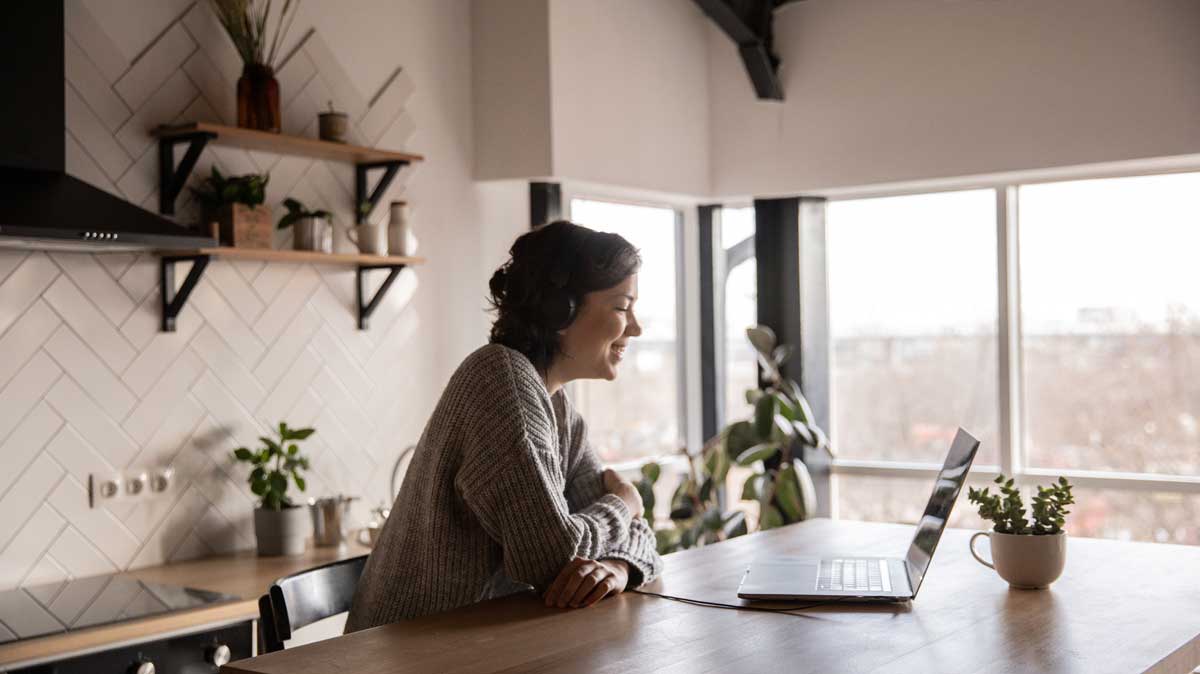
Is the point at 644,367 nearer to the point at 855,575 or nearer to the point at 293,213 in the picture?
the point at 293,213

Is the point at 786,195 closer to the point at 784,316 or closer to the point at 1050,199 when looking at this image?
the point at 784,316

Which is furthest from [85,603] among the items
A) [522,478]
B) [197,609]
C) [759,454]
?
[759,454]

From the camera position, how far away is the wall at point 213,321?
268 cm

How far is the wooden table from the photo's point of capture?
1474 mm

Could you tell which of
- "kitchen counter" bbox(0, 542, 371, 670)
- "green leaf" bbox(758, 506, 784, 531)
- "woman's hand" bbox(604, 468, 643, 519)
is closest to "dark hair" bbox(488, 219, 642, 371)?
"woman's hand" bbox(604, 468, 643, 519)

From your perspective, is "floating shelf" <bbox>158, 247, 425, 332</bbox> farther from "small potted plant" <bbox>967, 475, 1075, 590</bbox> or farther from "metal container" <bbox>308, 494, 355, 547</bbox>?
"small potted plant" <bbox>967, 475, 1075, 590</bbox>

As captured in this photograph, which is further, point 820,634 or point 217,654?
point 217,654

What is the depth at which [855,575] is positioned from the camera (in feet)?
6.39

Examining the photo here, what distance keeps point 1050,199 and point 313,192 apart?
95.1 inches

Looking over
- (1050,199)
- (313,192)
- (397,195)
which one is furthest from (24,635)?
(1050,199)

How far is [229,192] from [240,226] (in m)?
0.09

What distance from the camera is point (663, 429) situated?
4.57 meters

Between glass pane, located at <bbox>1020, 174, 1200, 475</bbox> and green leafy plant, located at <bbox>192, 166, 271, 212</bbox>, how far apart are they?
255 centimetres

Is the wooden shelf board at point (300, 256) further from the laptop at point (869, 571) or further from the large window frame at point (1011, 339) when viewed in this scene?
the large window frame at point (1011, 339)
